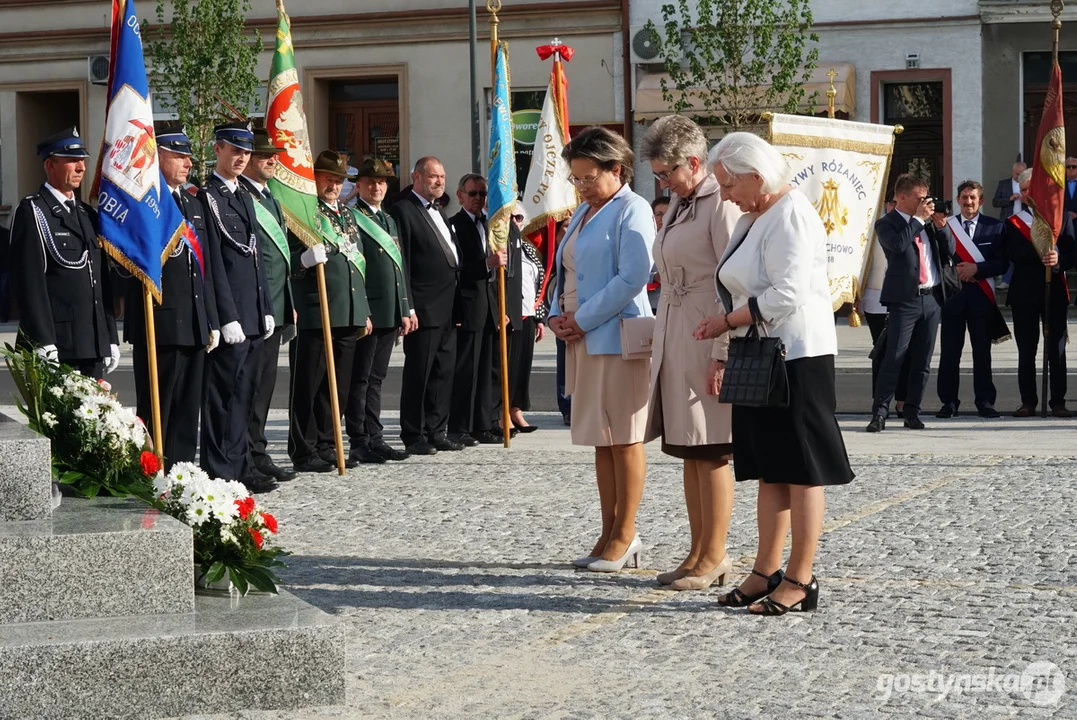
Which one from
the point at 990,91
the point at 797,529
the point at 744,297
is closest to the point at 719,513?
the point at 797,529

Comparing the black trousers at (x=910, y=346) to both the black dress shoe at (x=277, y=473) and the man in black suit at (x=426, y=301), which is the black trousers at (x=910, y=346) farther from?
the black dress shoe at (x=277, y=473)

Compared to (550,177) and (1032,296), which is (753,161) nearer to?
(550,177)

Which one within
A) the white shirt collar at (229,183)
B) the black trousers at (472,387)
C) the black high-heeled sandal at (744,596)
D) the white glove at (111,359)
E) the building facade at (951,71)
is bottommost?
the black high-heeled sandal at (744,596)

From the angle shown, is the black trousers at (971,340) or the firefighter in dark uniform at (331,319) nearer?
the firefighter in dark uniform at (331,319)

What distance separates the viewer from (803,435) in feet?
21.2

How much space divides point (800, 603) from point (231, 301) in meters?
4.29

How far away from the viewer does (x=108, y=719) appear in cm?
504

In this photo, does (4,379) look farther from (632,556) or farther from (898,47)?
(898,47)

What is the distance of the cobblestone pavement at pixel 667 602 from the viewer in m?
5.35

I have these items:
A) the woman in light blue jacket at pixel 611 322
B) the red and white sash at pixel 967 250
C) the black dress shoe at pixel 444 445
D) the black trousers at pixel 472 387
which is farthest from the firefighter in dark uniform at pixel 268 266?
the red and white sash at pixel 967 250

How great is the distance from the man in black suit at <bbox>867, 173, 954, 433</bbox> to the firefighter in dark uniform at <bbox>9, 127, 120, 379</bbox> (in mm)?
6405

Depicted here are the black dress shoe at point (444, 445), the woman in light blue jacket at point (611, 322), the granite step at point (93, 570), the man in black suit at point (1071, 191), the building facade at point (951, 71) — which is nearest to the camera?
the granite step at point (93, 570)

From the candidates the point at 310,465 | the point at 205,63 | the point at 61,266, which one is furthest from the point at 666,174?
the point at 205,63

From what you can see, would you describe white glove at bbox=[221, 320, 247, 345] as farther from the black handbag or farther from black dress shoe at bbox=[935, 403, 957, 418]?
black dress shoe at bbox=[935, 403, 957, 418]
